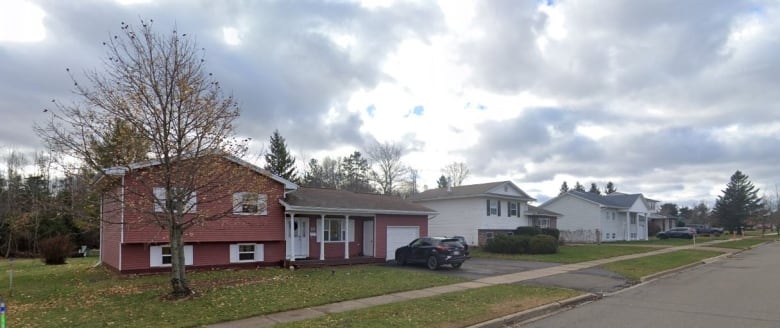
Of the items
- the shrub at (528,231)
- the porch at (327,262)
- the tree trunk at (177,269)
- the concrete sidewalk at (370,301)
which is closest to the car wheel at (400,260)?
the porch at (327,262)

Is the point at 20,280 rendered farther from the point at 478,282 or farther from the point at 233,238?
the point at 478,282

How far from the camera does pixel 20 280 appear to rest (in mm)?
17562

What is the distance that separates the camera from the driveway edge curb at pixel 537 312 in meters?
10.3

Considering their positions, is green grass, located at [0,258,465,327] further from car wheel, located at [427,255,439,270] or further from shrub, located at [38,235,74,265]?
shrub, located at [38,235,74,265]

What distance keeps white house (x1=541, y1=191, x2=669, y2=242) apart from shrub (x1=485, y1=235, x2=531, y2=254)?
18334mm

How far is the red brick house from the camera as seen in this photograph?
1591 cm

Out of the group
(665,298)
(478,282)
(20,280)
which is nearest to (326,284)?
(478,282)

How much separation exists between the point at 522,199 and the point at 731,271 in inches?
829

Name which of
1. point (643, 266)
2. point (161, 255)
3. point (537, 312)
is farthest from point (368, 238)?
point (537, 312)

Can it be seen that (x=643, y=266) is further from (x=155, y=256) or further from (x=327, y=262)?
(x=155, y=256)

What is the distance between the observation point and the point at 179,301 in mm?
12641

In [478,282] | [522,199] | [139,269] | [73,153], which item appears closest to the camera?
[73,153]

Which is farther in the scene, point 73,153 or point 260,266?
point 260,266

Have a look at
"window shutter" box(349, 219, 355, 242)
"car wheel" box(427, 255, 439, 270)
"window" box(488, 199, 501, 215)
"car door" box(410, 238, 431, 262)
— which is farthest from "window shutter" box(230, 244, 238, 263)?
"window" box(488, 199, 501, 215)
